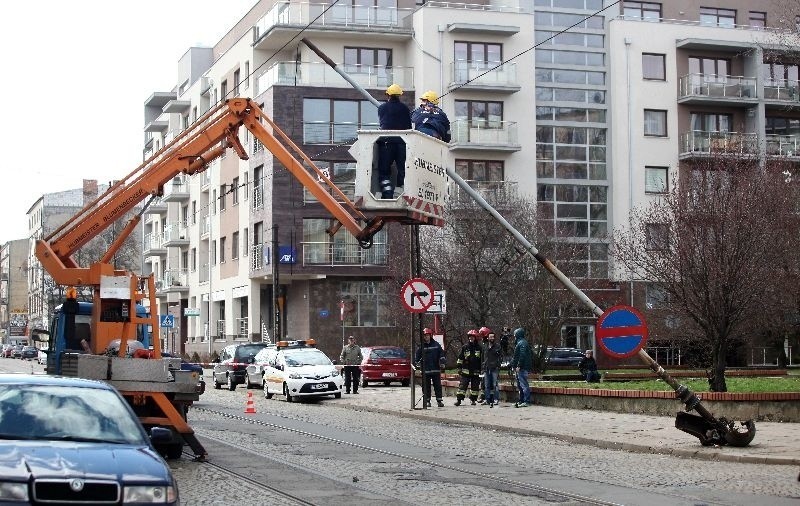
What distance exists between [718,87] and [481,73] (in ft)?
42.7

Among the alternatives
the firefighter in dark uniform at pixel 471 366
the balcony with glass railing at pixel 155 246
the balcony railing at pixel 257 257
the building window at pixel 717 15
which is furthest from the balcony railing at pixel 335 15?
the firefighter in dark uniform at pixel 471 366

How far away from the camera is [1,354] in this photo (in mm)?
134500

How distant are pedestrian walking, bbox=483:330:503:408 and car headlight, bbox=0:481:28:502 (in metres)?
21.6

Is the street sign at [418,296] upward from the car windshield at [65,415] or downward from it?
upward

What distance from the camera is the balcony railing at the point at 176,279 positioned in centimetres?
7856

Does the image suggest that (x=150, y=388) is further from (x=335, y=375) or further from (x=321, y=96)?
(x=321, y=96)

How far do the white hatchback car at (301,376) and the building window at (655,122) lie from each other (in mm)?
30677

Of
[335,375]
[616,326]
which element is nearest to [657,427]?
[616,326]

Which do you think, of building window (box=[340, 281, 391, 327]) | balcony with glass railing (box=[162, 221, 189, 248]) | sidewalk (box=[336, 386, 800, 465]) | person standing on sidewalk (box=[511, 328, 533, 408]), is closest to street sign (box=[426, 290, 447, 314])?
person standing on sidewalk (box=[511, 328, 533, 408])

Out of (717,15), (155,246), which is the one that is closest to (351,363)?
(717,15)

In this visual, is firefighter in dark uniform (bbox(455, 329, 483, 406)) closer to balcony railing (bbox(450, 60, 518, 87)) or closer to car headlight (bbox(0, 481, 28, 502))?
car headlight (bbox(0, 481, 28, 502))

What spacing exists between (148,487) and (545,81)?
55.0 metres

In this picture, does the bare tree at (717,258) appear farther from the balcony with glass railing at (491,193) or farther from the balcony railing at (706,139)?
the balcony railing at (706,139)

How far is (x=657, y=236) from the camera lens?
32250 mm
